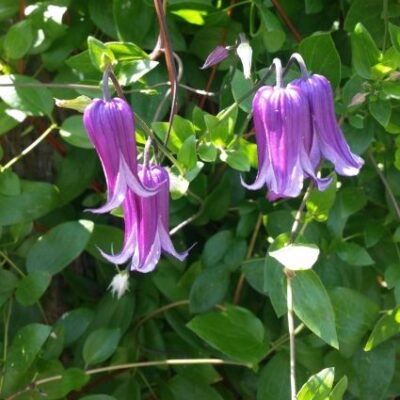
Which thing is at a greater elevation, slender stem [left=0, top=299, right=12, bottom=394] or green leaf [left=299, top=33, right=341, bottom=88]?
green leaf [left=299, top=33, right=341, bottom=88]

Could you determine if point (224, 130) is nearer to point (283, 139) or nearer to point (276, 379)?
point (283, 139)

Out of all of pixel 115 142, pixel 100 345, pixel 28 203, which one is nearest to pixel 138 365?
pixel 100 345

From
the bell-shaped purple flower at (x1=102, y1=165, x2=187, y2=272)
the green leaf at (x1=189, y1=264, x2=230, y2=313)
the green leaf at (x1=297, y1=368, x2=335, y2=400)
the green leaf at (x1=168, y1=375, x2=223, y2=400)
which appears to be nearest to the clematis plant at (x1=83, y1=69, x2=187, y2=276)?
the bell-shaped purple flower at (x1=102, y1=165, x2=187, y2=272)

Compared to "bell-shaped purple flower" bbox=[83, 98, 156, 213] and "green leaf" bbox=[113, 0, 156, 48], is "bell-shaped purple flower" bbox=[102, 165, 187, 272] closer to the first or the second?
"bell-shaped purple flower" bbox=[83, 98, 156, 213]

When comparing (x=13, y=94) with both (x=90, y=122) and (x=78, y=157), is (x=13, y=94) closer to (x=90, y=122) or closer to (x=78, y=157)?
(x=78, y=157)

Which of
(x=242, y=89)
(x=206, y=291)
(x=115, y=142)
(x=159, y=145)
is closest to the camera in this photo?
(x=115, y=142)
